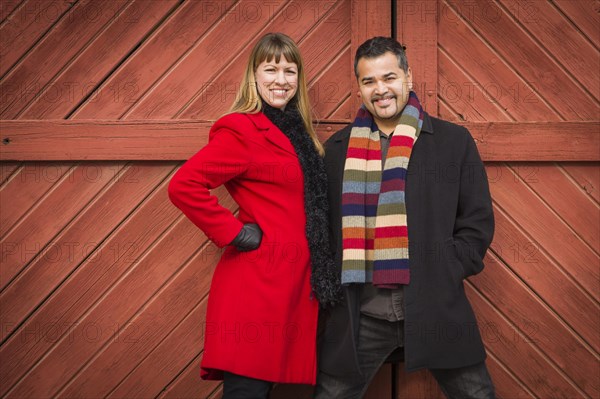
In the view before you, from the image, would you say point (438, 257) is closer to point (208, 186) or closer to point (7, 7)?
point (208, 186)

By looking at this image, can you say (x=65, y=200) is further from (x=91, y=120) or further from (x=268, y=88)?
(x=268, y=88)

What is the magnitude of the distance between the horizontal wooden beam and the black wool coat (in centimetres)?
64

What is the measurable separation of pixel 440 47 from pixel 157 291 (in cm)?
212

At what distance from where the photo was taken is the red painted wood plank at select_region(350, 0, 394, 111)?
2.96 metres

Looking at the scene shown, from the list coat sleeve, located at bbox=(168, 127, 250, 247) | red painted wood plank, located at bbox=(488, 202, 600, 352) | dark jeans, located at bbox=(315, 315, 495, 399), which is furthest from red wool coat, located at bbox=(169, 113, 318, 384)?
red painted wood plank, located at bbox=(488, 202, 600, 352)

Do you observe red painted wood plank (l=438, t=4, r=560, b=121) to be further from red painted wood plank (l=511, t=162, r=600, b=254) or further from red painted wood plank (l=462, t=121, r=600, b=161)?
red painted wood plank (l=511, t=162, r=600, b=254)

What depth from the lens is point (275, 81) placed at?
2461 millimetres

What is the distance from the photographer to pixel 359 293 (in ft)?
7.78

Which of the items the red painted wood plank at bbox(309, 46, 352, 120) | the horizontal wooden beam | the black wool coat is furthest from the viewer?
the red painted wood plank at bbox(309, 46, 352, 120)

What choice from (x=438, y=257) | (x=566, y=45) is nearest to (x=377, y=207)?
(x=438, y=257)

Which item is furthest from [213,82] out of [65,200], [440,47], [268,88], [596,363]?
[596,363]

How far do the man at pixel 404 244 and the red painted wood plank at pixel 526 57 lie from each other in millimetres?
850

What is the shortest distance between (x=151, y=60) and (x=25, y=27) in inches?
28.7

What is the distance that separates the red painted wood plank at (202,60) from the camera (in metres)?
2.96
